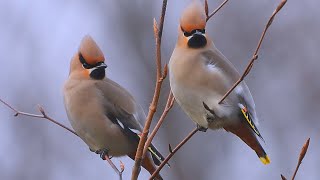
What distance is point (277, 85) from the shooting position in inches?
373

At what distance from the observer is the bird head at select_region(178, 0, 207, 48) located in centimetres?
342

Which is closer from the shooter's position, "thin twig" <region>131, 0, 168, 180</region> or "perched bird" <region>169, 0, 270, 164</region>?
"thin twig" <region>131, 0, 168, 180</region>

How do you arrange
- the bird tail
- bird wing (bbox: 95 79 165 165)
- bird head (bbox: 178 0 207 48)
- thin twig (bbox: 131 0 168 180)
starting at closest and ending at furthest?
thin twig (bbox: 131 0 168 180) → bird head (bbox: 178 0 207 48) → the bird tail → bird wing (bbox: 95 79 165 165)

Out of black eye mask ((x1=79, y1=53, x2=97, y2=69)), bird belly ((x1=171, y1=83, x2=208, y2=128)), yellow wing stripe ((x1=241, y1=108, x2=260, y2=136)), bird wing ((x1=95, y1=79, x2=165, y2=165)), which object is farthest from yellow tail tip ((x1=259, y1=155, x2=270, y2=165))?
black eye mask ((x1=79, y1=53, x2=97, y2=69))

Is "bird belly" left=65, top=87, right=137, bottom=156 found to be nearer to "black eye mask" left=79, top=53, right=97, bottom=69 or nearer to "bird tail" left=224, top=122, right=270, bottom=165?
"black eye mask" left=79, top=53, right=97, bottom=69

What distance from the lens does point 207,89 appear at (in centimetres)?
388

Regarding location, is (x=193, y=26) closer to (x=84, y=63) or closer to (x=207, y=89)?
(x=207, y=89)

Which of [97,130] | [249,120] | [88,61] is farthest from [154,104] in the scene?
[97,130]

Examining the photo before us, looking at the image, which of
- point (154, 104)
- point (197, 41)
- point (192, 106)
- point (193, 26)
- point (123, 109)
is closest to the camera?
point (154, 104)

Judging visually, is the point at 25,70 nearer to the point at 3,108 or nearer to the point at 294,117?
the point at 3,108

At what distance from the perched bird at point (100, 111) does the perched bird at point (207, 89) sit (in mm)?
272

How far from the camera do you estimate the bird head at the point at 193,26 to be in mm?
3422

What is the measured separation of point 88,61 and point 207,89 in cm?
52

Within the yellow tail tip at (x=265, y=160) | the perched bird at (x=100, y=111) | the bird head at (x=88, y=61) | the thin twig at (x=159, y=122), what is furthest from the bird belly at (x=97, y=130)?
the thin twig at (x=159, y=122)
